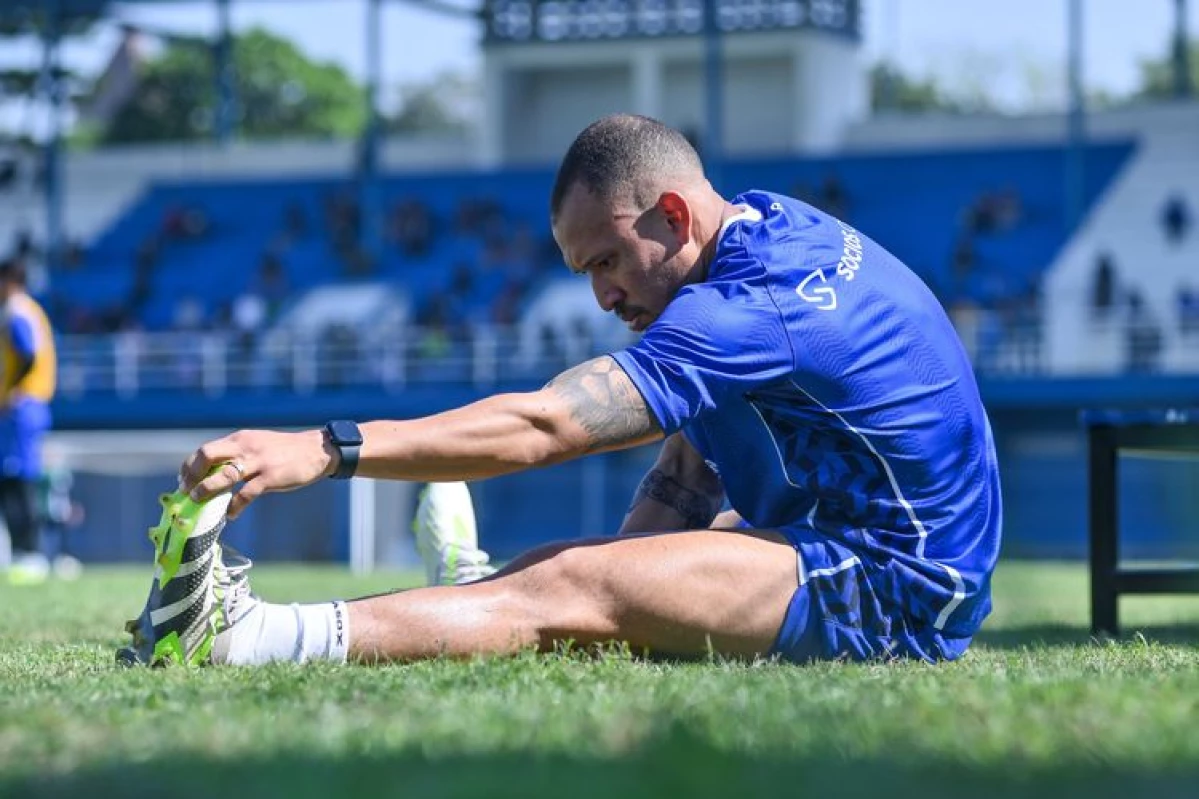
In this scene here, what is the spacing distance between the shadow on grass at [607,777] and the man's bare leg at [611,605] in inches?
57.2

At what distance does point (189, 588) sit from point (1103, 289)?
22.1 metres

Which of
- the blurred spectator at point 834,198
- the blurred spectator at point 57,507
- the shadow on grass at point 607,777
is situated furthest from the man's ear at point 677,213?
the blurred spectator at point 834,198

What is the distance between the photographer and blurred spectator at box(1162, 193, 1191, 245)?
28.6m

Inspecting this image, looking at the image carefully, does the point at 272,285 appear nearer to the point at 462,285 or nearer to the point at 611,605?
the point at 462,285

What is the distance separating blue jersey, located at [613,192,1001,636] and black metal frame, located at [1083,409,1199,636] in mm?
1756

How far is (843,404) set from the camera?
13.6 ft

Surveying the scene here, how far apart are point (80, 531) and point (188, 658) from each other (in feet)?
54.6

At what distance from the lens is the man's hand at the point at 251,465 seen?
11.9 ft

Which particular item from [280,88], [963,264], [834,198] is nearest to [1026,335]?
[963,264]

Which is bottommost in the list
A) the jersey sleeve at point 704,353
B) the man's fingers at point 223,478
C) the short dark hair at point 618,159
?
the man's fingers at point 223,478

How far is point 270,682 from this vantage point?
11.7 feet

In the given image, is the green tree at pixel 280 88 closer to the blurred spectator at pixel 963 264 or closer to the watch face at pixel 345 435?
the blurred spectator at pixel 963 264

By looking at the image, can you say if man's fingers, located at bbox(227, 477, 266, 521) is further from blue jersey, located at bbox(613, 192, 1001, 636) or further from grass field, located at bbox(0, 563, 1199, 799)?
blue jersey, located at bbox(613, 192, 1001, 636)

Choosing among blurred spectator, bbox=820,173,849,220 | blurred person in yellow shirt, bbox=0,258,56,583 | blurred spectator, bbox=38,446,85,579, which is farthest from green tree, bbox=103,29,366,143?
blurred person in yellow shirt, bbox=0,258,56,583
